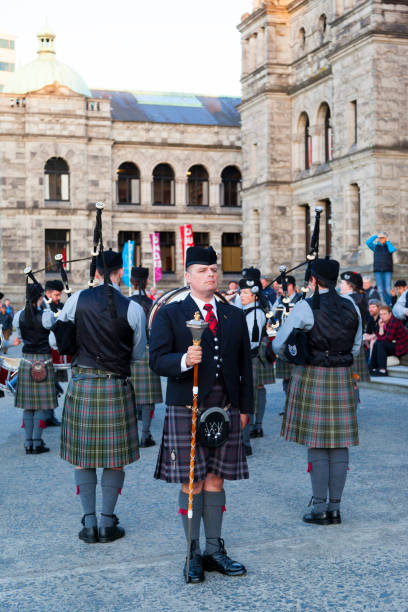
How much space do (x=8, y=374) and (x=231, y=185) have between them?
38910 millimetres

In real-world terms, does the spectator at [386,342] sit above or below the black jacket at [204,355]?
below

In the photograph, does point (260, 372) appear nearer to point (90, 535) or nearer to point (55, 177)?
point (90, 535)

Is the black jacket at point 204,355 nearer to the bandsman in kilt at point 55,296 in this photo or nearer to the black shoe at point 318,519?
the black shoe at point 318,519

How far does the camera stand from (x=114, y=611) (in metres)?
4.47

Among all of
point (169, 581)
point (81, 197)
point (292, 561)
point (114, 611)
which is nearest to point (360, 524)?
point (292, 561)

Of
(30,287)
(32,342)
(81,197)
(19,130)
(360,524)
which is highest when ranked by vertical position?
(19,130)

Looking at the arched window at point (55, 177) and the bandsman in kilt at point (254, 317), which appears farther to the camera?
the arched window at point (55, 177)

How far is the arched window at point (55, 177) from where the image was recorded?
43.9 metres

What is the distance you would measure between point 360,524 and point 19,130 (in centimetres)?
3994

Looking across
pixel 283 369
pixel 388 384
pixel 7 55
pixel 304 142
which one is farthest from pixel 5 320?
pixel 7 55

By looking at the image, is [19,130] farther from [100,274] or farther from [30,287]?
[100,274]

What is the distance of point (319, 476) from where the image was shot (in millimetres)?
6133

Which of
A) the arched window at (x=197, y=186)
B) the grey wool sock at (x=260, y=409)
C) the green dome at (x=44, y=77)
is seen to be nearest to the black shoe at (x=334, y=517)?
the grey wool sock at (x=260, y=409)

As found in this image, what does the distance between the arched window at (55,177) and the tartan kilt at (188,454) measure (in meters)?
40.1
